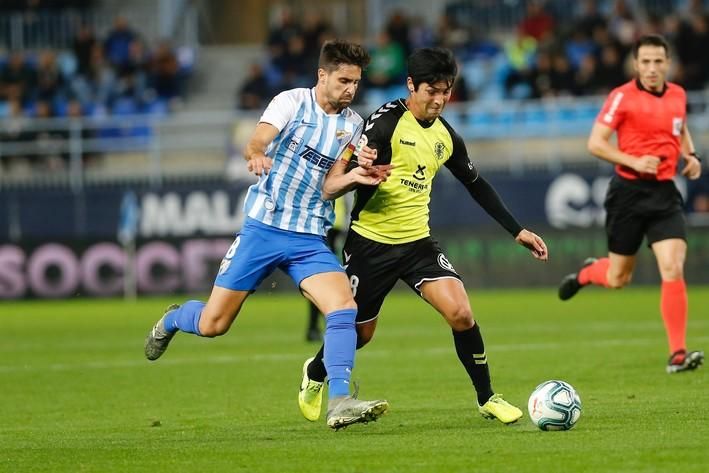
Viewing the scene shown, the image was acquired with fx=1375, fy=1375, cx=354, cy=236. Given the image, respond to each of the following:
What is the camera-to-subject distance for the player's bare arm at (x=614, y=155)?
10109 millimetres

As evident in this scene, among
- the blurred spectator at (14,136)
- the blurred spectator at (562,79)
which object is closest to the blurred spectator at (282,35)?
the blurred spectator at (14,136)

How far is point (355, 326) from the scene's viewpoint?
789 centimetres

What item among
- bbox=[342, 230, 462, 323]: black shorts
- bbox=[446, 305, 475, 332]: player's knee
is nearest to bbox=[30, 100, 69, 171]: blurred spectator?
bbox=[342, 230, 462, 323]: black shorts

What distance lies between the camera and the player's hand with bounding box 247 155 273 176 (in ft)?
24.0

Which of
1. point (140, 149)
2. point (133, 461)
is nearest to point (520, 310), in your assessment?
point (140, 149)

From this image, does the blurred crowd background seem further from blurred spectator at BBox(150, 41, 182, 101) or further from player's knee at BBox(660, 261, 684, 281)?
player's knee at BBox(660, 261, 684, 281)

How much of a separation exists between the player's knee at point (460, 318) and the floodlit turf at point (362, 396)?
0.55 meters

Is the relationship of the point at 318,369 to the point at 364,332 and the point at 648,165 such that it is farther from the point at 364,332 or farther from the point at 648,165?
the point at 648,165

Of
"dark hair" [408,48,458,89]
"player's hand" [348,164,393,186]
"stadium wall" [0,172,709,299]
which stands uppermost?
"dark hair" [408,48,458,89]

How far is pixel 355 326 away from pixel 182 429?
116cm

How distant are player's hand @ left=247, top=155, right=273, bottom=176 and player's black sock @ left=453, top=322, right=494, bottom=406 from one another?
1.52 metres

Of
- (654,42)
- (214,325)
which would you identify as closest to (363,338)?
(214,325)

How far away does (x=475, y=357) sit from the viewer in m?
7.97

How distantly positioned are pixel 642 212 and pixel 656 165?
2.00 ft
